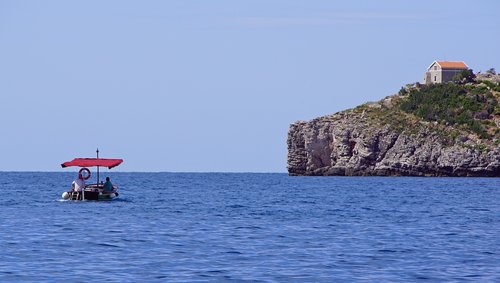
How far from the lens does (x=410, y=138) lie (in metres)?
172

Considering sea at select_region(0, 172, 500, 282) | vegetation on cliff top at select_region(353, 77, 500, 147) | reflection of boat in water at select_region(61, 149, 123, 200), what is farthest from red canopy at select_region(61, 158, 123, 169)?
vegetation on cliff top at select_region(353, 77, 500, 147)

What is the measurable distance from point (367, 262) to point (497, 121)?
154058 mm

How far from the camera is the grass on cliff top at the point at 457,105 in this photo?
182m

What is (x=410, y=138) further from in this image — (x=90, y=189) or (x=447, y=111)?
(x=90, y=189)

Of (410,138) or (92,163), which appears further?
(410,138)

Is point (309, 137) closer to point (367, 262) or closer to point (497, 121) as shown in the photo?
point (497, 121)

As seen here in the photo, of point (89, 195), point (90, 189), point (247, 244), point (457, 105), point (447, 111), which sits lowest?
point (247, 244)

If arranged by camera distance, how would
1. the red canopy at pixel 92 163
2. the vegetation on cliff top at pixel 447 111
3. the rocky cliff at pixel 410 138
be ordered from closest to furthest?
the red canopy at pixel 92 163 → the rocky cliff at pixel 410 138 → the vegetation on cliff top at pixel 447 111

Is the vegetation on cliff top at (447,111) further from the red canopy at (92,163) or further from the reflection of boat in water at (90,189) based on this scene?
the reflection of boat in water at (90,189)

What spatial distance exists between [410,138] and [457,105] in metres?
22.3

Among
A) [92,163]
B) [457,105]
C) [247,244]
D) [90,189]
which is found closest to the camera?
[247,244]

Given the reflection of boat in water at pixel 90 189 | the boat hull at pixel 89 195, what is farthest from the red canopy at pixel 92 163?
the boat hull at pixel 89 195

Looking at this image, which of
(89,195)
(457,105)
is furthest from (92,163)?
(457,105)

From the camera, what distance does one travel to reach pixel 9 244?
38188 mm
